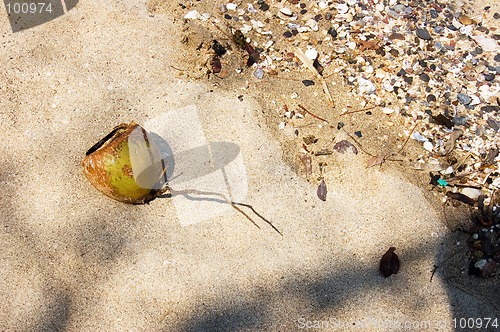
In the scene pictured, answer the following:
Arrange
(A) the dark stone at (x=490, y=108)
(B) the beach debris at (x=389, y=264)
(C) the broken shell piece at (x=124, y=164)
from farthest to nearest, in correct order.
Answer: (A) the dark stone at (x=490, y=108)
(B) the beach debris at (x=389, y=264)
(C) the broken shell piece at (x=124, y=164)

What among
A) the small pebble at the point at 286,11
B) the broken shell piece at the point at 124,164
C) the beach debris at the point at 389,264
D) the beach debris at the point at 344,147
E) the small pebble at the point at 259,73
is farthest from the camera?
the small pebble at the point at 286,11

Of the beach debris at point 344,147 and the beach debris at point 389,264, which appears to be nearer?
the beach debris at point 389,264

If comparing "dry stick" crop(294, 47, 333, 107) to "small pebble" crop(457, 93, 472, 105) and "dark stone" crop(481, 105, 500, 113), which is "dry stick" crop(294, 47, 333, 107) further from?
"dark stone" crop(481, 105, 500, 113)

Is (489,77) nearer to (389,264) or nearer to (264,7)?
(389,264)

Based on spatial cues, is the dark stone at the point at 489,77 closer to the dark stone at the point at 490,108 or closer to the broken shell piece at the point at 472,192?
the dark stone at the point at 490,108

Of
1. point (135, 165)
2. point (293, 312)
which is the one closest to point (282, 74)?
point (135, 165)

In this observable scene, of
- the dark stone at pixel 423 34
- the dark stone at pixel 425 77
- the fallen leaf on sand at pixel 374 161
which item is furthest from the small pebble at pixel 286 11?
the fallen leaf on sand at pixel 374 161

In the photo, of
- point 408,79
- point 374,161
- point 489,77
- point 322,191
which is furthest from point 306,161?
point 489,77

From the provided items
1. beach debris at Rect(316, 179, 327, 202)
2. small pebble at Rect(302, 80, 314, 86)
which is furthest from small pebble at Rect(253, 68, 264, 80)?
beach debris at Rect(316, 179, 327, 202)
